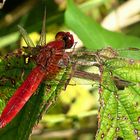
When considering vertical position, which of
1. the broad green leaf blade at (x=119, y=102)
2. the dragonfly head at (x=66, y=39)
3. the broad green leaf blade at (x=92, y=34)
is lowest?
the broad green leaf blade at (x=119, y=102)

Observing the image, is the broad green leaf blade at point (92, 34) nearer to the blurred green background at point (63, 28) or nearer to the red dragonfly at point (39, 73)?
the blurred green background at point (63, 28)

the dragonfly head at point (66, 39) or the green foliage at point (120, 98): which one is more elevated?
the dragonfly head at point (66, 39)

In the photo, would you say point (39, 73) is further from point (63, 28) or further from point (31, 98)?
point (63, 28)

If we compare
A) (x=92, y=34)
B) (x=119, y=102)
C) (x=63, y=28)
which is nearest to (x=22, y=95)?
(x=119, y=102)

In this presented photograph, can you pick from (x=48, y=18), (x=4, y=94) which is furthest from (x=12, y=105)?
(x=48, y=18)

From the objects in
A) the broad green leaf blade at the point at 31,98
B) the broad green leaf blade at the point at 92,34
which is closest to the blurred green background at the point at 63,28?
the broad green leaf blade at the point at 92,34

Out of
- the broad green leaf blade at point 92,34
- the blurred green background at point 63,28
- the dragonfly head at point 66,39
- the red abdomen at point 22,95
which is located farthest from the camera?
the blurred green background at point 63,28

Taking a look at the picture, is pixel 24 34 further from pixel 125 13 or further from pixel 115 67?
pixel 125 13
